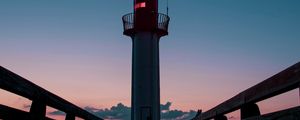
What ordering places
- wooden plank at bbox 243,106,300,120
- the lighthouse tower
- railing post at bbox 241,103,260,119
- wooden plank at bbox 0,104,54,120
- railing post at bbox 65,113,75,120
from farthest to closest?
the lighthouse tower, railing post at bbox 65,113,75,120, railing post at bbox 241,103,260,119, wooden plank at bbox 0,104,54,120, wooden plank at bbox 243,106,300,120

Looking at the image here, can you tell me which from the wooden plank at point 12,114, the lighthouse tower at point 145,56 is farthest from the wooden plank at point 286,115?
the lighthouse tower at point 145,56

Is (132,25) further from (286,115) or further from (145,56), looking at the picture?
(286,115)

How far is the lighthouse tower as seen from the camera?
2006cm

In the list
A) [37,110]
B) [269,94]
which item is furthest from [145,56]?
[269,94]

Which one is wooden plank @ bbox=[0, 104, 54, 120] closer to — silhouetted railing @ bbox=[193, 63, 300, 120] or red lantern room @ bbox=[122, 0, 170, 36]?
silhouetted railing @ bbox=[193, 63, 300, 120]

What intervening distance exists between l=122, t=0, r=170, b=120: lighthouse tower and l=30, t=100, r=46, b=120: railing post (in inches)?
618

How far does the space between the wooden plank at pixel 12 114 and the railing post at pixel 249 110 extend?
2.14m

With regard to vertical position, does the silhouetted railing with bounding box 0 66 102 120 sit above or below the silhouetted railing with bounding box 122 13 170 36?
below

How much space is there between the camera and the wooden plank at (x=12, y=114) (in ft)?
11.5

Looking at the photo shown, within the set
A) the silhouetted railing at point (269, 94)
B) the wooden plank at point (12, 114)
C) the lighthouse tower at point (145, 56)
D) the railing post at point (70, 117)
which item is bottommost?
the wooden plank at point (12, 114)

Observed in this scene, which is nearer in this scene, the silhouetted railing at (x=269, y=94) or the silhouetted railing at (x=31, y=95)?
the silhouetted railing at (x=269, y=94)

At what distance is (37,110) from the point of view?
4270 millimetres

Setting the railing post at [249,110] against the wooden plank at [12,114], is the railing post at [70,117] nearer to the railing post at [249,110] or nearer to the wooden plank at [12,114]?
the wooden plank at [12,114]

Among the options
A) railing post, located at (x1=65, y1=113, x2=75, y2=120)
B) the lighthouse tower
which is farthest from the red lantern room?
railing post, located at (x1=65, y1=113, x2=75, y2=120)
